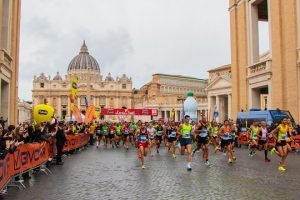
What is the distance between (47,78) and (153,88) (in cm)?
5296

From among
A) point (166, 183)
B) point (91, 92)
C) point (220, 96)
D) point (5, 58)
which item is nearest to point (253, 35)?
point (5, 58)

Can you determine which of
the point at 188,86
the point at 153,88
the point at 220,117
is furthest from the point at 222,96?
the point at 188,86

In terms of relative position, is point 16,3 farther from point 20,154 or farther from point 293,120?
point 293,120

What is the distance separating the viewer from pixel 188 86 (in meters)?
155

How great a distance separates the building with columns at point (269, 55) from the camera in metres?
21.4

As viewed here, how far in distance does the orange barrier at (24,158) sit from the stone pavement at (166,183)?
0.43 metres

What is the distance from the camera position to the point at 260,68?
25312 mm

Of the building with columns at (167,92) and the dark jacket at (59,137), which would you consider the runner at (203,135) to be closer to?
the dark jacket at (59,137)

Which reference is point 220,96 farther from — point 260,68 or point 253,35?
point 260,68

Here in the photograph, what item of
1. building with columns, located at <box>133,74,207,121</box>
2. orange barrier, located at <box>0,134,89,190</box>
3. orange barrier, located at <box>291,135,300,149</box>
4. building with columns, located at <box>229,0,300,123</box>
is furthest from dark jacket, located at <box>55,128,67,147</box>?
building with columns, located at <box>133,74,207,121</box>

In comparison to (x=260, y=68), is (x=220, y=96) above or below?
above

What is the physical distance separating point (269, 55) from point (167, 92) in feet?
384

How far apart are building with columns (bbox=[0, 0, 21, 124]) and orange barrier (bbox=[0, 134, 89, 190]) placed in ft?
30.6

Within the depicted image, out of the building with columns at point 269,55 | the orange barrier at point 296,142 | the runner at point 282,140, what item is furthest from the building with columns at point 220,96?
the runner at point 282,140
